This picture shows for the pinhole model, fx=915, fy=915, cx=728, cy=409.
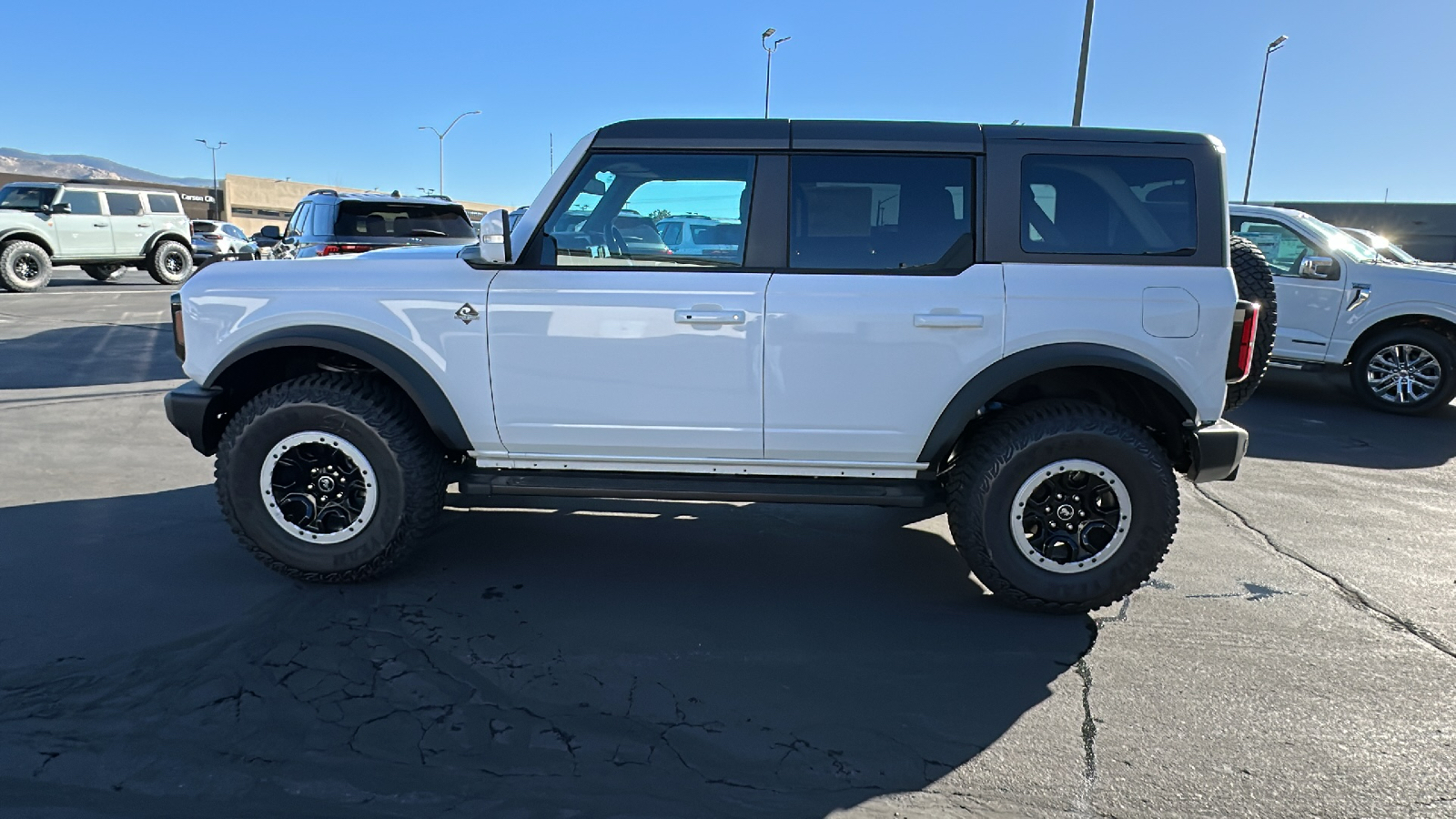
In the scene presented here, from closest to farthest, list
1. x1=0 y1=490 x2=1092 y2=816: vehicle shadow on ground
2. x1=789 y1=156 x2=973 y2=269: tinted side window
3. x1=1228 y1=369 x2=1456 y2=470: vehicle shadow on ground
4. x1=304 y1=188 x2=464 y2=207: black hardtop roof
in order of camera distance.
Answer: x1=0 y1=490 x2=1092 y2=816: vehicle shadow on ground < x1=789 y1=156 x2=973 y2=269: tinted side window < x1=1228 y1=369 x2=1456 y2=470: vehicle shadow on ground < x1=304 y1=188 x2=464 y2=207: black hardtop roof

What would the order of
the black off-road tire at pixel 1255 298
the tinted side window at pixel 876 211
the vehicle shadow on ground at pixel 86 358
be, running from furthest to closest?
the vehicle shadow on ground at pixel 86 358 → the black off-road tire at pixel 1255 298 → the tinted side window at pixel 876 211

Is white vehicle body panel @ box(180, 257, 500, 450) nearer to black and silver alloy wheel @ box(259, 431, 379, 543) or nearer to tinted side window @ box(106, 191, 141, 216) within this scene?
black and silver alloy wheel @ box(259, 431, 379, 543)

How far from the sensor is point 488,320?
376 cm

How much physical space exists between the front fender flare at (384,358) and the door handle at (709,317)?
105 cm

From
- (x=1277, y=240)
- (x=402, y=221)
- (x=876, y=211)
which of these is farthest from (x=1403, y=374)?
(x=402, y=221)

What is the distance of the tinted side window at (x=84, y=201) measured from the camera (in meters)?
17.1

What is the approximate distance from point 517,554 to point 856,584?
1609 millimetres

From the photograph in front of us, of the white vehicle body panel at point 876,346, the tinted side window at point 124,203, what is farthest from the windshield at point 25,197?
the white vehicle body panel at point 876,346

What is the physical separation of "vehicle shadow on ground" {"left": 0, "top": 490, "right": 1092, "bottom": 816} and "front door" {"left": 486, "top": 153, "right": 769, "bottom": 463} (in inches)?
27.2

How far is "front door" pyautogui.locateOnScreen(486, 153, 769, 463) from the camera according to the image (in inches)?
145

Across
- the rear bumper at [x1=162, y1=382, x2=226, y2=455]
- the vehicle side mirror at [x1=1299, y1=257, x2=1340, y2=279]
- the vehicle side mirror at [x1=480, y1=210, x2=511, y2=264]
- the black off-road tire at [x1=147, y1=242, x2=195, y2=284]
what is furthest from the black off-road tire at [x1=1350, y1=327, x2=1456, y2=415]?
the black off-road tire at [x1=147, y1=242, x2=195, y2=284]

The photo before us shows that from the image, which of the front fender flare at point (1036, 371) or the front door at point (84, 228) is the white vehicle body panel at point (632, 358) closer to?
the front fender flare at point (1036, 371)

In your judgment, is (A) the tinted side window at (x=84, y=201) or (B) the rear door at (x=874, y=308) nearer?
(B) the rear door at (x=874, y=308)

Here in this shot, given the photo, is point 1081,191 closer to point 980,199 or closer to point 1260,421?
point 980,199
